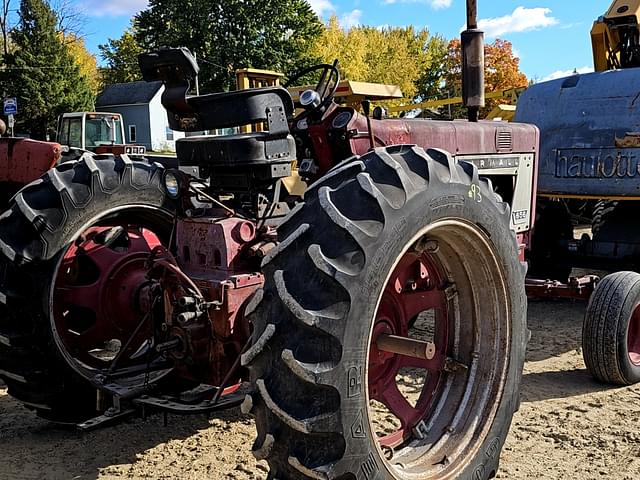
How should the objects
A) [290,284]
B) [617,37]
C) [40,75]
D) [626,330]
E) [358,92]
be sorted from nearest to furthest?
[290,284], [626,330], [617,37], [358,92], [40,75]

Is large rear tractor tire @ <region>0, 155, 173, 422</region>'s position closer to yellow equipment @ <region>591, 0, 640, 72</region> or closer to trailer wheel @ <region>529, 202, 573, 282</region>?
trailer wheel @ <region>529, 202, 573, 282</region>

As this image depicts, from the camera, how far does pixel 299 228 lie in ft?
8.09

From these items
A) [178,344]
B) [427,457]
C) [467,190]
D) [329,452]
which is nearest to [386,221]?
[467,190]

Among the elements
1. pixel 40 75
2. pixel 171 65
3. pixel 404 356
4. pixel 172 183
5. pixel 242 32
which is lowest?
pixel 404 356

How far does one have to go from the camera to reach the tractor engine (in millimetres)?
3434

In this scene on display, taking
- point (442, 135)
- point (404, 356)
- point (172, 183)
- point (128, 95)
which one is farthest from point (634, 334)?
point (128, 95)

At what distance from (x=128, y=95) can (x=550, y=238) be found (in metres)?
42.9

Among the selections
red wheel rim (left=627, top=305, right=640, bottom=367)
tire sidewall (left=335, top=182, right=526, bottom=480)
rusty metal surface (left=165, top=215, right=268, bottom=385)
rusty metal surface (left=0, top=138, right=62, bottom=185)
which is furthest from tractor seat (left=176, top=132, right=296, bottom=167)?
rusty metal surface (left=0, top=138, right=62, bottom=185)

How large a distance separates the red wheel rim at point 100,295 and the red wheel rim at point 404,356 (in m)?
1.47

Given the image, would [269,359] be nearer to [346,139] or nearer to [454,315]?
[454,315]

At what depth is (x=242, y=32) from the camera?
130ft

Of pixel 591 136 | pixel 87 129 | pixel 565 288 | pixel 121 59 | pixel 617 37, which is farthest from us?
pixel 121 59

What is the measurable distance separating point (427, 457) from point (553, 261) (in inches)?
166

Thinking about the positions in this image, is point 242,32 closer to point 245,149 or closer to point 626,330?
point 626,330
